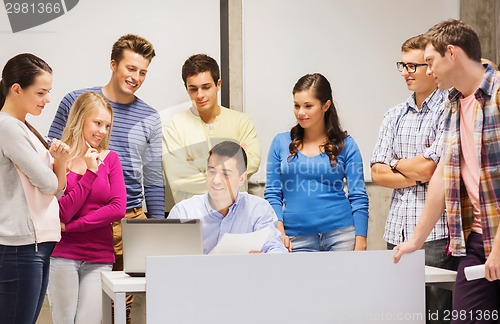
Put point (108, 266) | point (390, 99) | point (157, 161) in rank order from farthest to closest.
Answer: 1. point (390, 99)
2. point (157, 161)
3. point (108, 266)

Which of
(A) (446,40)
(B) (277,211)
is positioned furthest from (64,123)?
(A) (446,40)

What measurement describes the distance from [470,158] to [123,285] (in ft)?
4.35

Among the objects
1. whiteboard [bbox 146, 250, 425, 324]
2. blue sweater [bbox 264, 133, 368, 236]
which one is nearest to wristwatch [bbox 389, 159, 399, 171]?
blue sweater [bbox 264, 133, 368, 236]

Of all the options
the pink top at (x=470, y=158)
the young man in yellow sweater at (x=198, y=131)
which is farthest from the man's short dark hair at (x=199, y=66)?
the pink top at (x=470, y=158)

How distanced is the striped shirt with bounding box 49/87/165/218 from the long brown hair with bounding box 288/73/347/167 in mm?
770

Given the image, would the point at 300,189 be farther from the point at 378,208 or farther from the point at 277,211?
the point at 378,208

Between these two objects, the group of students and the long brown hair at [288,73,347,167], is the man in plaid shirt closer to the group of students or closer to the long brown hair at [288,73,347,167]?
the group of students

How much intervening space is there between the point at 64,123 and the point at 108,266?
3.02 ft

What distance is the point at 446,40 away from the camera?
8.52 feet

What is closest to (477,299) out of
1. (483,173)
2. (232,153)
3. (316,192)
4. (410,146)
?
(483,173)

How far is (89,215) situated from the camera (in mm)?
3293

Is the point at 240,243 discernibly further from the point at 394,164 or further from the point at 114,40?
the point at 114,40

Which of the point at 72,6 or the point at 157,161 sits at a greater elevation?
the point at 72,6

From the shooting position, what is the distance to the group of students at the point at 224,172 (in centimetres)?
259
